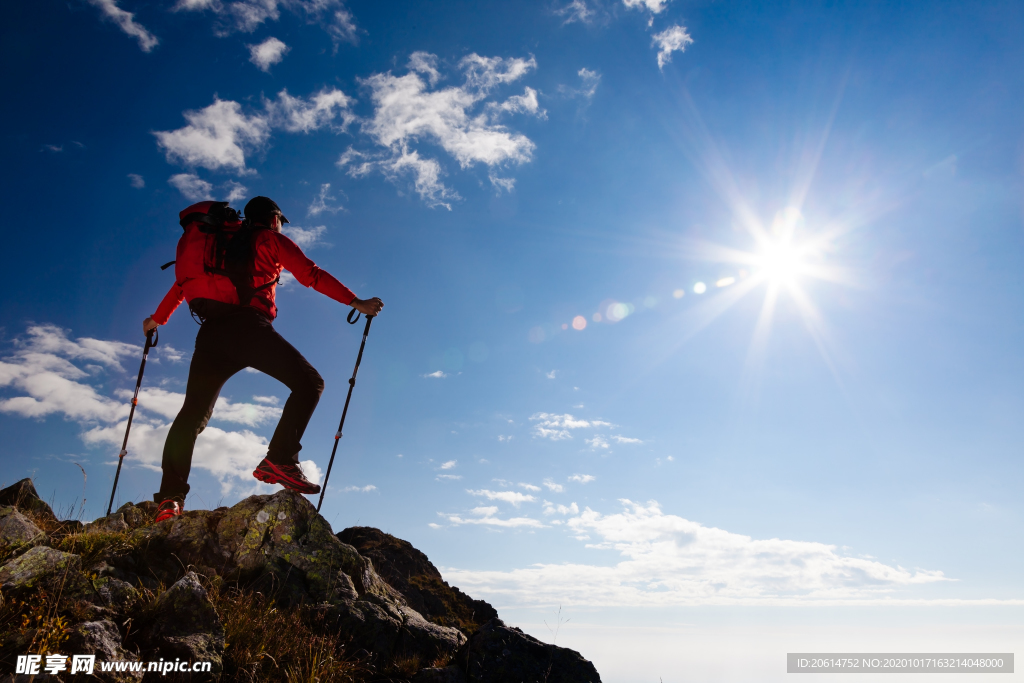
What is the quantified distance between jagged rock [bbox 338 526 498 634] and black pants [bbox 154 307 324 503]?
12.1 feet

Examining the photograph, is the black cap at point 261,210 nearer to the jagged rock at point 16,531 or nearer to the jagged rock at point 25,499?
the jagged rock at point 16,531

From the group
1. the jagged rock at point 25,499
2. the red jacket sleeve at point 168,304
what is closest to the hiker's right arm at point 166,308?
the red jacket sleeve at point 168,304

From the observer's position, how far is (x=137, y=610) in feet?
17.2

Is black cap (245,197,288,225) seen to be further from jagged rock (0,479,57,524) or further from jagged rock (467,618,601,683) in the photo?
jagged rock (467,618,601,683)

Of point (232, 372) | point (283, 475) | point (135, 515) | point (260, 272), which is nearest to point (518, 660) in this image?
point (283, 475)

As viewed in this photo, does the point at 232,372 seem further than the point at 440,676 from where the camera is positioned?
Yes

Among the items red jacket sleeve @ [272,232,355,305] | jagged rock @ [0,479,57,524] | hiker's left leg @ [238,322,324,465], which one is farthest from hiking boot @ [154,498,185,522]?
red jacket sleeve @ [272,232,355,305]

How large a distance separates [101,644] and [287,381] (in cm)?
337

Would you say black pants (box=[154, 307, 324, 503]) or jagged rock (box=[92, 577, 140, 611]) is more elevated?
black pants (box=[154, 307, 324, 503])

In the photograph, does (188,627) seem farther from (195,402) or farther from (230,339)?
(230,339)

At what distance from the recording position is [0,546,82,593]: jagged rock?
5148 mm

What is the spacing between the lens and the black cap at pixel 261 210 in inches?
308

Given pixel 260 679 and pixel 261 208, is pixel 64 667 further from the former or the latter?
pixel 261 208

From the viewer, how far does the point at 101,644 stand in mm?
4594
